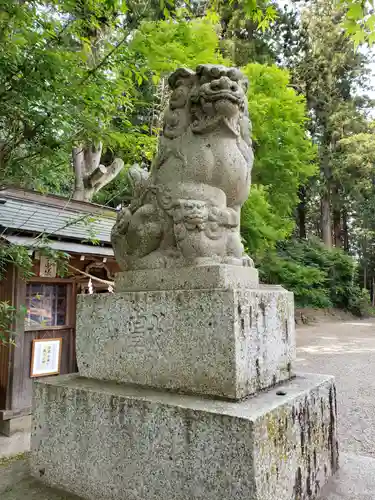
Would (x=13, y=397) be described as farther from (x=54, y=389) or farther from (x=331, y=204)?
(x=331, y=204)

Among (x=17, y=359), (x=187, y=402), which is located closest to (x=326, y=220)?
(x=17, y=359)

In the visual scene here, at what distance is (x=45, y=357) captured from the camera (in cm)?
550

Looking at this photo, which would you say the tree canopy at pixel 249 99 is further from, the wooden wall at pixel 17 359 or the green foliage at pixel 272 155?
the wooden wall at pixel 17 359

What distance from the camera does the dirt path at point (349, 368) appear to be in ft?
15.4

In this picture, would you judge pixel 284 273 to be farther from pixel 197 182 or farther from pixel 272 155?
pixel 197 182

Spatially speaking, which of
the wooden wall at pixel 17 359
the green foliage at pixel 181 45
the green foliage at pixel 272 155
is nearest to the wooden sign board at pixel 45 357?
the wooden wall at pixel 17 359

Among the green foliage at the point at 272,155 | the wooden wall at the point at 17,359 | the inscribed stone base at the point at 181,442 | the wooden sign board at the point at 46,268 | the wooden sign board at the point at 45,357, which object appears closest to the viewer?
the inscribed stone base at the point at 181,442

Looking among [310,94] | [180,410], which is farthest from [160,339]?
[310,94]

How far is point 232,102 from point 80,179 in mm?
7632

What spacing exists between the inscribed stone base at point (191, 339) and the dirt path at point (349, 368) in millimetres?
3111

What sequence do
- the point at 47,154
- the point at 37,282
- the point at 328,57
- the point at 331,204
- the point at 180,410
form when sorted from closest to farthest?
the point at 180,410
the point at 47,154
the point at 37,282
the point at 328,57
the point at 331,204

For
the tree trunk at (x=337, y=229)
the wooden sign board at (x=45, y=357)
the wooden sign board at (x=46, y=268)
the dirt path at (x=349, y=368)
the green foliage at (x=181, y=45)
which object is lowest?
the dirt path at (x=349, y=368)

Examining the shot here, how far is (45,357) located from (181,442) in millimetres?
4527

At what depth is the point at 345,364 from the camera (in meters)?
8.41
